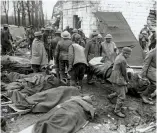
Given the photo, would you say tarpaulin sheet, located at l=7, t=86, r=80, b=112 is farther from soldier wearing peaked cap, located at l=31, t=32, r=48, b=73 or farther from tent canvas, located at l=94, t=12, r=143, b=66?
tent canvas, located at l=94, t=12, r=143, b=66

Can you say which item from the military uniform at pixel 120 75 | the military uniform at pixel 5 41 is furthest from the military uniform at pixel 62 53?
the military uniform at pixel 5 41

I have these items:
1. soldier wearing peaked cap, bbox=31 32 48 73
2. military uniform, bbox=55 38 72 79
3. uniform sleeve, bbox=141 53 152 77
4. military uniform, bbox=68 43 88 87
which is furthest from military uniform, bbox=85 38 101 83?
uniform sleeve, bbox=141 53 152 77

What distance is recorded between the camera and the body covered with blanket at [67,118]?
4.52m

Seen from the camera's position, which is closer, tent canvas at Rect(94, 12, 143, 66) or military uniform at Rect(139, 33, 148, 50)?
tent canvas at Rect(94, 12, 143, 66)

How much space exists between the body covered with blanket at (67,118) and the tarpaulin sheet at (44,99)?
70cm

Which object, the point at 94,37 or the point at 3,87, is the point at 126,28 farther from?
the point at 3,87

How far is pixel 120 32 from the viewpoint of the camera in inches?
487

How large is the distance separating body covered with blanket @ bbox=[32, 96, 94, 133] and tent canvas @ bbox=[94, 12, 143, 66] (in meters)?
7.00

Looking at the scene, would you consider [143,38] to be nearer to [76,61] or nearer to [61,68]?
[61,68]

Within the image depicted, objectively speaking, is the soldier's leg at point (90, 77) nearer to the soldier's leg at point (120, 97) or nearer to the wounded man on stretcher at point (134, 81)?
the wounded man on stretcher at point (134, 81)

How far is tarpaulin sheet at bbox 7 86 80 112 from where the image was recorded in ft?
18.9

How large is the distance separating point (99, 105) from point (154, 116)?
142cm

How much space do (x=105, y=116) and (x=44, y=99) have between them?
5.09 ft

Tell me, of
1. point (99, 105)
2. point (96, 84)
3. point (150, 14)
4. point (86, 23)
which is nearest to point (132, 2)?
point (150, 14)
